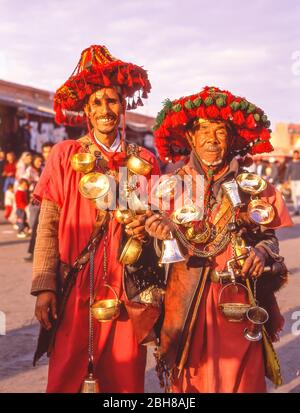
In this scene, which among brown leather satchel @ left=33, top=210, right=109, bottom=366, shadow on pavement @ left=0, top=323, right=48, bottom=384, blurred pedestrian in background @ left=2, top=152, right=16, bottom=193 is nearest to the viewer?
brown leather satchel @ left=33, top=210, right=109, bottom=366

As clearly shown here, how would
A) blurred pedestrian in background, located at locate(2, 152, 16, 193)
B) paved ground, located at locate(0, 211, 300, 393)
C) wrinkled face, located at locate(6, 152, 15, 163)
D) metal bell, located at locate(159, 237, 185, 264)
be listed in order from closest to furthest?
metal bell, located at locate(159, 237, 185, 264) < paved ground, located at locate(0, 211, 300, 393) < blurred pedestrian in background, located at locate(2, 152, 16, 193) < wrinkled face, located at locate(6, 152, 15, 163)

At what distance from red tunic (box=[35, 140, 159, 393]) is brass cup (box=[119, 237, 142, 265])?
98mm

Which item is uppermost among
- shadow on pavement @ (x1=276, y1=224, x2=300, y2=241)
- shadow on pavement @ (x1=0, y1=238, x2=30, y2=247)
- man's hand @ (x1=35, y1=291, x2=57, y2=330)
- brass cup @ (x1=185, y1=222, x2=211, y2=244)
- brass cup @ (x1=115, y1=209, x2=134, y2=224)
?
brass cup @ (x1=115, y1=209, x2=134, y2=224)

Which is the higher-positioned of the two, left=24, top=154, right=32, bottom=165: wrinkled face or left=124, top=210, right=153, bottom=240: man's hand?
left=124, top=210, right=153, bottom=240: man's hand

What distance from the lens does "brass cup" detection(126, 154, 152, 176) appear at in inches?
137

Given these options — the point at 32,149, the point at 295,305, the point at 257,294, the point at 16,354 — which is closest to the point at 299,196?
the point at 32,149

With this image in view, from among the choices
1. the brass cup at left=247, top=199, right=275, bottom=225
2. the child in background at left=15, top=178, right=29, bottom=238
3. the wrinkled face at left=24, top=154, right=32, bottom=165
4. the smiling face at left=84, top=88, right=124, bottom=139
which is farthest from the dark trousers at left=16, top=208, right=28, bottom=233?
the brass cup at left=247, top=199, right=275, bottom=225

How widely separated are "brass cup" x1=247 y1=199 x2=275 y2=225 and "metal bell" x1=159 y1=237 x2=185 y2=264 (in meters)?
0.43

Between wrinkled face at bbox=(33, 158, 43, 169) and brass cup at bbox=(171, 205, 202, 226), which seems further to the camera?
wrinkled face at bbox=(33, 158, 43, 169)

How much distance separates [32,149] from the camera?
19.6m

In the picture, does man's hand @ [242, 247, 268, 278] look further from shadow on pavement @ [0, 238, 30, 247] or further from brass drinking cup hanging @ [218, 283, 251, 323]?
shadow on pavement @ [0, 238, 30, 247]

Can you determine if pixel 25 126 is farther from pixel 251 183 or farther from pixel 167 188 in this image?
pixel 251 183
